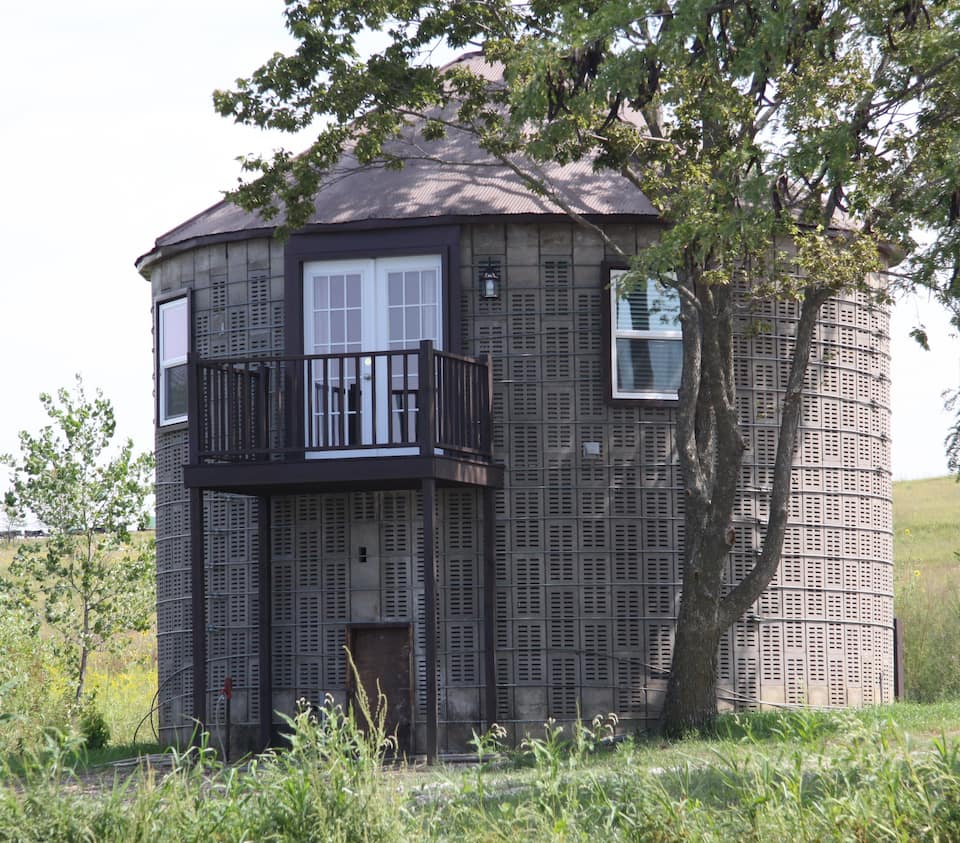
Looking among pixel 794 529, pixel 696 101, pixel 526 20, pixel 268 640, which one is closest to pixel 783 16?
pixel 696 101

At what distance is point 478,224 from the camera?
17406 millimetres

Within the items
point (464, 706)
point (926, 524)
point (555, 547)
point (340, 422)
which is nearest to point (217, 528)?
point (340, 422)

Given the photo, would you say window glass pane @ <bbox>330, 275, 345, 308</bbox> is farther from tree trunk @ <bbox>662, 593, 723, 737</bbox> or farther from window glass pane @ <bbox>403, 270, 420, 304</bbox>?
tree trunk @ <bbox>662, 593, 723, 737</bbox>

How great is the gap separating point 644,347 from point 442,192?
9.58 feet

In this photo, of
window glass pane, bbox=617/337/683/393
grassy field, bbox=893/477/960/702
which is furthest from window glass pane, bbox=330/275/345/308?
grassy field, bbox=893/477/960/702

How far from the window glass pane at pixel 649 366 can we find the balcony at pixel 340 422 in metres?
1.65

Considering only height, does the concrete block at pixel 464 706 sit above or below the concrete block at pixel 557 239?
below

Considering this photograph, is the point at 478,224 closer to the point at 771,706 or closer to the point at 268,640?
the point at 268,640

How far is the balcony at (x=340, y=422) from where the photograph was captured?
620 inches

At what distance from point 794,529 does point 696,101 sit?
5.56 meters

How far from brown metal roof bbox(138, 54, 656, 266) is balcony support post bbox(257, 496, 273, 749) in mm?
3403

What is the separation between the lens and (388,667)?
682 inches

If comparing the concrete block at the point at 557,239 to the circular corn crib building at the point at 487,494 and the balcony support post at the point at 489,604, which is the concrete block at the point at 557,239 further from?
the balcony support post at the point at 489,604

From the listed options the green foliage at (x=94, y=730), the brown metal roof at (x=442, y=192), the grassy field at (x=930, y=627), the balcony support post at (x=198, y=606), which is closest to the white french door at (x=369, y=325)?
the brown metal roof at (x=442, y=192)
